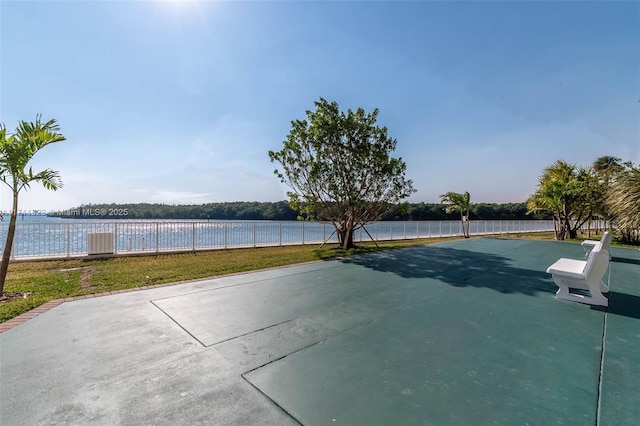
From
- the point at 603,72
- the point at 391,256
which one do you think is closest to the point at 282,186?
the point at 391,256

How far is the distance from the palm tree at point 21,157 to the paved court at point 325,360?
6.31 feet

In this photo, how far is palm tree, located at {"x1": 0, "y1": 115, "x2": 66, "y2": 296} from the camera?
3.94m

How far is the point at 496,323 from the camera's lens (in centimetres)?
297

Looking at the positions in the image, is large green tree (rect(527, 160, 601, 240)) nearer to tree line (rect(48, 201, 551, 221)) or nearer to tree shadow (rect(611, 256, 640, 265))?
tree line (rect(48, 201, 551, 221))

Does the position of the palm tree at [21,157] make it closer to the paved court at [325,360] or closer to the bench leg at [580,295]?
the paved court at [325,360]

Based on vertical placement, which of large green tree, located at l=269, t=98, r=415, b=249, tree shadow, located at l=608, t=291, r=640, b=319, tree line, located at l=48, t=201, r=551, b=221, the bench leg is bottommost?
tree shadow, located at l=608, t=291, r=640, b=319

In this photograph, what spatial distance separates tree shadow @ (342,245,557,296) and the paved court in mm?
600

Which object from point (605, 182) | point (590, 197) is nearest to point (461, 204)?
point (590, 197)

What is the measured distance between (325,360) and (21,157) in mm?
5177

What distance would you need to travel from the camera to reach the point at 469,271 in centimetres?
571

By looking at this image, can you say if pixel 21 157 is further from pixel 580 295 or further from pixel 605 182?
pixel 605 182

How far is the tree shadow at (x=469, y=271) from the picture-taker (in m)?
4.61

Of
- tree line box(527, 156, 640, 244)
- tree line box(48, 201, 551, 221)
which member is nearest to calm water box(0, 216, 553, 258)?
tree line box(48, 201, 551, 221)

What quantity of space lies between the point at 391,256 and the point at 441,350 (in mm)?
5592
